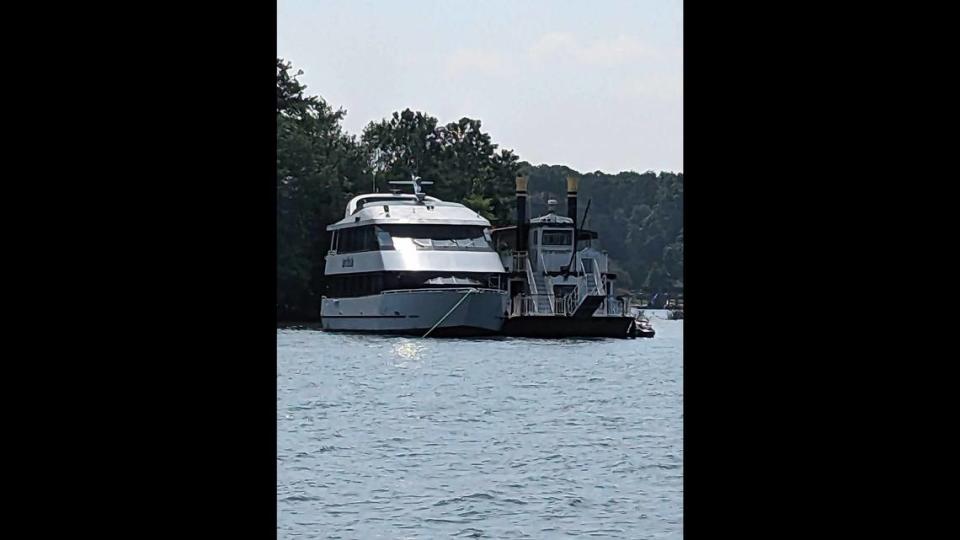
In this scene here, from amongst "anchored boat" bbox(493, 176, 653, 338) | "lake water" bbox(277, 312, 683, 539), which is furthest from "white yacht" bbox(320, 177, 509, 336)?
"anchored boat" bbox(493, 176, 653, 338)

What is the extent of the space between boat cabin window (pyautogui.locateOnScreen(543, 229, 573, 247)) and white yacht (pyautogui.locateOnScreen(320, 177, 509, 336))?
2.20 metres

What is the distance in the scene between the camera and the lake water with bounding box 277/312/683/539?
440 inches

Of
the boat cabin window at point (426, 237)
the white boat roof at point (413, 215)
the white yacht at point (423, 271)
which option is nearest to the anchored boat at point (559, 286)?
the white yacht at point (423, 271)

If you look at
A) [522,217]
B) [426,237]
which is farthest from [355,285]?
[522,217]

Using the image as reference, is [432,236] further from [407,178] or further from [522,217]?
[407,178]

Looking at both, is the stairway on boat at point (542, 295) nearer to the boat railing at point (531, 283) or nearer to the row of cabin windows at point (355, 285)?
the boat railing at point (531, 283)

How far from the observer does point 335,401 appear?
71.6 feet

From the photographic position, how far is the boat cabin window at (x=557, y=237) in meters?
35.8

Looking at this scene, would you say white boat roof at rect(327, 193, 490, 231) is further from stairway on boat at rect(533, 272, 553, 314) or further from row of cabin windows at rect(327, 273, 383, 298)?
stairway on boat at rect(533, 272, 553, 314)

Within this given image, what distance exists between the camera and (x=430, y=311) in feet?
104
